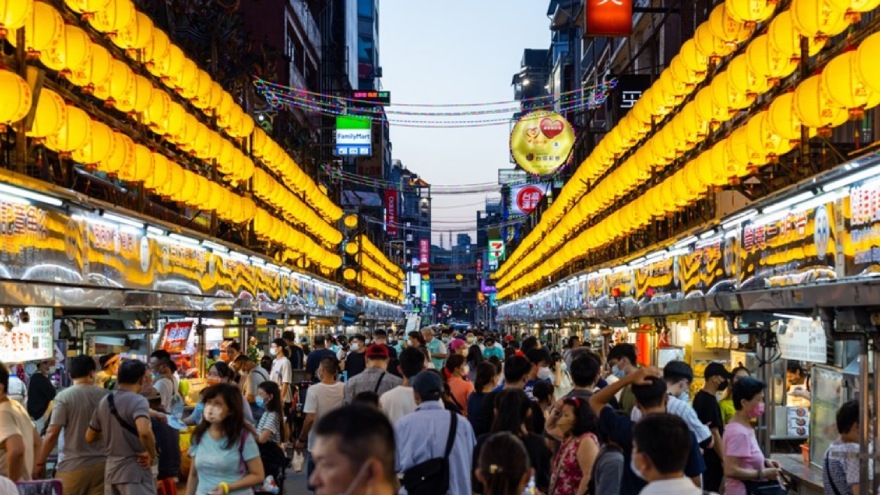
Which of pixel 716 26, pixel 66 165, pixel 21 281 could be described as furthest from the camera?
pixel 66 165

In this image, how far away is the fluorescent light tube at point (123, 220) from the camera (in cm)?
1354

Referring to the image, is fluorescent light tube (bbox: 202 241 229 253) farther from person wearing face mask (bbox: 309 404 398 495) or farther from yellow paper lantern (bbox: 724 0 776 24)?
person wearing face mask (bbox: 309 404 398 495)

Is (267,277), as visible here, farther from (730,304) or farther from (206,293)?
(730,304)

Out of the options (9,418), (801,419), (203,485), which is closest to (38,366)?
(9,418)

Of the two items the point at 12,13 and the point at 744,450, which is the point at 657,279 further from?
the point at 12,13

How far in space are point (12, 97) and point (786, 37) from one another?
737 cm

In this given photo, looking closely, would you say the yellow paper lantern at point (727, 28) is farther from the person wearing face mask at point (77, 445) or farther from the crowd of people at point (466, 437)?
the person wearing face mask at point (77, 445)

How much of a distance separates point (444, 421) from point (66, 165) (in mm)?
9455

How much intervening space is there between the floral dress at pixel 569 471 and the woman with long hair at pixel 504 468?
1941mm

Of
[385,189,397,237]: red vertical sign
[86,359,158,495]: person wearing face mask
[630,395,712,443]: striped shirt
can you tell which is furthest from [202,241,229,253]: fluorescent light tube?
[385,189,397,237]: red vertical sign

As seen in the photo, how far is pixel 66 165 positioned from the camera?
1541cm

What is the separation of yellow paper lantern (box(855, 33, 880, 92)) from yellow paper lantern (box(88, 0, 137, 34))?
756cm

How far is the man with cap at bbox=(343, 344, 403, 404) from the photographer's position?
1155 centimetres

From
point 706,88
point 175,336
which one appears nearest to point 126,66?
point 175,336
